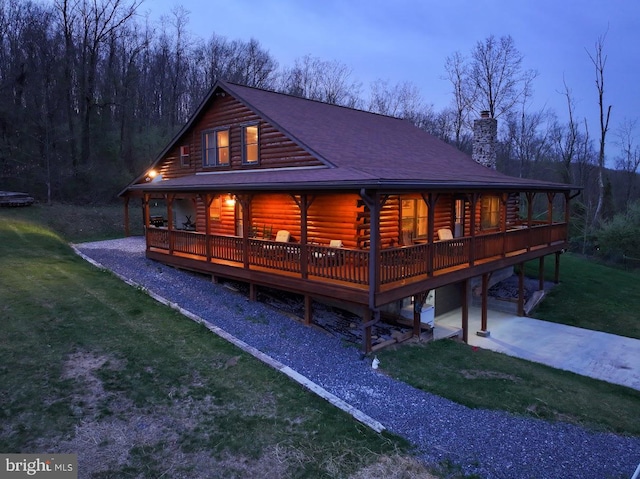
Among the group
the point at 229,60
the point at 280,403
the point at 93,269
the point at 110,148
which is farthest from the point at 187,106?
the point at 280,403

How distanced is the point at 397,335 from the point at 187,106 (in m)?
36.6

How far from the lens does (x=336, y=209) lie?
13555 millimetres

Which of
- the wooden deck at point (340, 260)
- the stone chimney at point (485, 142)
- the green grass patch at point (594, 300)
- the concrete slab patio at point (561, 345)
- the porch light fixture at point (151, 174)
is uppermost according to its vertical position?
the stone chimney at point (485, 142)

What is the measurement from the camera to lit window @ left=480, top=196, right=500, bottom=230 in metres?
18.9

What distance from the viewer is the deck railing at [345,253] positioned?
1028 centimetres

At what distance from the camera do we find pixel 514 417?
727 cm

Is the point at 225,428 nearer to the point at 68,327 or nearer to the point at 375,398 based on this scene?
the point at 375,398

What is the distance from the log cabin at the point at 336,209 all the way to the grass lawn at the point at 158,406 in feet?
9.99

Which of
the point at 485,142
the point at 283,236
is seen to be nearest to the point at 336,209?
the point at 283,236

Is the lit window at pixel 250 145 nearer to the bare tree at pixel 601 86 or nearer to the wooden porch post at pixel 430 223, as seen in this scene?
the wooden porch post at pixel 430 223

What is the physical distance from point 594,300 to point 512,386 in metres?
11.7

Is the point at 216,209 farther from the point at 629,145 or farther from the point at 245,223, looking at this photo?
the point at 629,145

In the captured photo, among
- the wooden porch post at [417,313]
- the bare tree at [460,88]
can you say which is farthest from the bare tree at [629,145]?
the wooden porch post at [417,313]

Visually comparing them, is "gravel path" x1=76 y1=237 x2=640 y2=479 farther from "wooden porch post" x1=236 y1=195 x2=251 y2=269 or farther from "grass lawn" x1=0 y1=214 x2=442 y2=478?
"wooden porch post" x1=236 y1=195 x2=251 y2=269
